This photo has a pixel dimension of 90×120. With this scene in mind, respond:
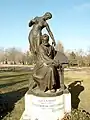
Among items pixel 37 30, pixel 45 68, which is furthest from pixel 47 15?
pixel 45 68

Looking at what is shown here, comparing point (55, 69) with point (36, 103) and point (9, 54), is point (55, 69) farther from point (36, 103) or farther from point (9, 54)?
point (9, 54)

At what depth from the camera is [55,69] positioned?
907 centimetres

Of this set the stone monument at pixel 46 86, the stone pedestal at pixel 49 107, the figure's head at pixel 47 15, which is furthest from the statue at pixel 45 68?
the figure's head at pixel 47 15

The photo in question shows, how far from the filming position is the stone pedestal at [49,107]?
869cm

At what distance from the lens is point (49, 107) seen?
28.5 feet

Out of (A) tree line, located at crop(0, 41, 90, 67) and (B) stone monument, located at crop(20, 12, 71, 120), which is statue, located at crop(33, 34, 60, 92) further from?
(A) tree line, located at crop(0, 41, 90, 67)

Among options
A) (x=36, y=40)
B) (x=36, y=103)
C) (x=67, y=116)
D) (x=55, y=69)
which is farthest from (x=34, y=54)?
(x=67, y=116)

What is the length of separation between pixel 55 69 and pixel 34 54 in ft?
3.99

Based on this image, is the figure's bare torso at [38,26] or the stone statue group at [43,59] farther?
the figure's bare torso at [38,26]

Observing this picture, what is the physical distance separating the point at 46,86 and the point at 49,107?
2.62 feet

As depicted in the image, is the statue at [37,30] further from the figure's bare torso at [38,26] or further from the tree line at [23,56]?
the tree line at [23,56]

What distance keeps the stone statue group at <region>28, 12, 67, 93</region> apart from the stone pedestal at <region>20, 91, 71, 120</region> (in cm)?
38

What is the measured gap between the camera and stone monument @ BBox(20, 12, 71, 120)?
8.74 m

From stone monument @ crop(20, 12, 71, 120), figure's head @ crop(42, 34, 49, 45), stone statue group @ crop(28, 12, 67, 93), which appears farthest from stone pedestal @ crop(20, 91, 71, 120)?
figure's head @ crop(42, 34, 49, 45)
